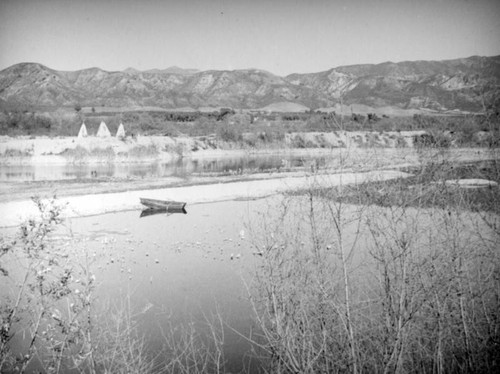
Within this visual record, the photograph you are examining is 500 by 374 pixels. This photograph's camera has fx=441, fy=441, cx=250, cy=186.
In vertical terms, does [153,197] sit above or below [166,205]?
above

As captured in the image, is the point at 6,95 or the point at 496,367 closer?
the point at 496,367

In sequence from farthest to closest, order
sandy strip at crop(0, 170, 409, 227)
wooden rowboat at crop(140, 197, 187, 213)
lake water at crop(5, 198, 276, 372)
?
wooden rowboat at crop(140, 197, 187, 213) → sandy strip at crop(0, 170, 409, 227) → lake water at crop(5, 198, 276, 372)

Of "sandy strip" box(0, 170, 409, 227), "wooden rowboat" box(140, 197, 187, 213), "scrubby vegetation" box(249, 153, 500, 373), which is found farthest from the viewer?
"wooden rowboat" box(140, 197, 187, 213)

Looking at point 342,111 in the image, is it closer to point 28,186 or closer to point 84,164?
point 28,186

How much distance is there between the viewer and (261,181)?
33.0 meters

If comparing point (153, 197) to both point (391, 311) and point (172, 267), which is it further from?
point (391, 311)

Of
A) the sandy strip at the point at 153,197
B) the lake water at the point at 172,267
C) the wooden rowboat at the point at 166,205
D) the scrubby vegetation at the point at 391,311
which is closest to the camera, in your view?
the scrubby vegetation at the point at 391,311

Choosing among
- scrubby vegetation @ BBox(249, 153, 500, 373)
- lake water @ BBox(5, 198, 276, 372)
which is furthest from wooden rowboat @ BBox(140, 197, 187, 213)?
scrubby vegetation @ BBox(249, 153, 500, 373)

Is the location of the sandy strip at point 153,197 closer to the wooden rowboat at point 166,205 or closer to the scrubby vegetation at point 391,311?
the wooden rowboat at point 166,205

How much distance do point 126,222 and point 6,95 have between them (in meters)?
164

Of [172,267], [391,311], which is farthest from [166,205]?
[391,311]

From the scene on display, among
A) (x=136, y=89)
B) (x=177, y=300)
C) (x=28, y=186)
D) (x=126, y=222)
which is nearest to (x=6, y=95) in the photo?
(x=136, y=89)

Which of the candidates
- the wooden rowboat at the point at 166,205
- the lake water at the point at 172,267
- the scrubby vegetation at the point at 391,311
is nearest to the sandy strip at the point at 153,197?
the wooden rowboat at the point at 166,205

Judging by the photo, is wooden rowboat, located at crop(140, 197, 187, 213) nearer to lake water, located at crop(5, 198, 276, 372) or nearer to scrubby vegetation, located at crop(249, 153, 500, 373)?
lake water, located at crop(5, 198, 276, 372)
